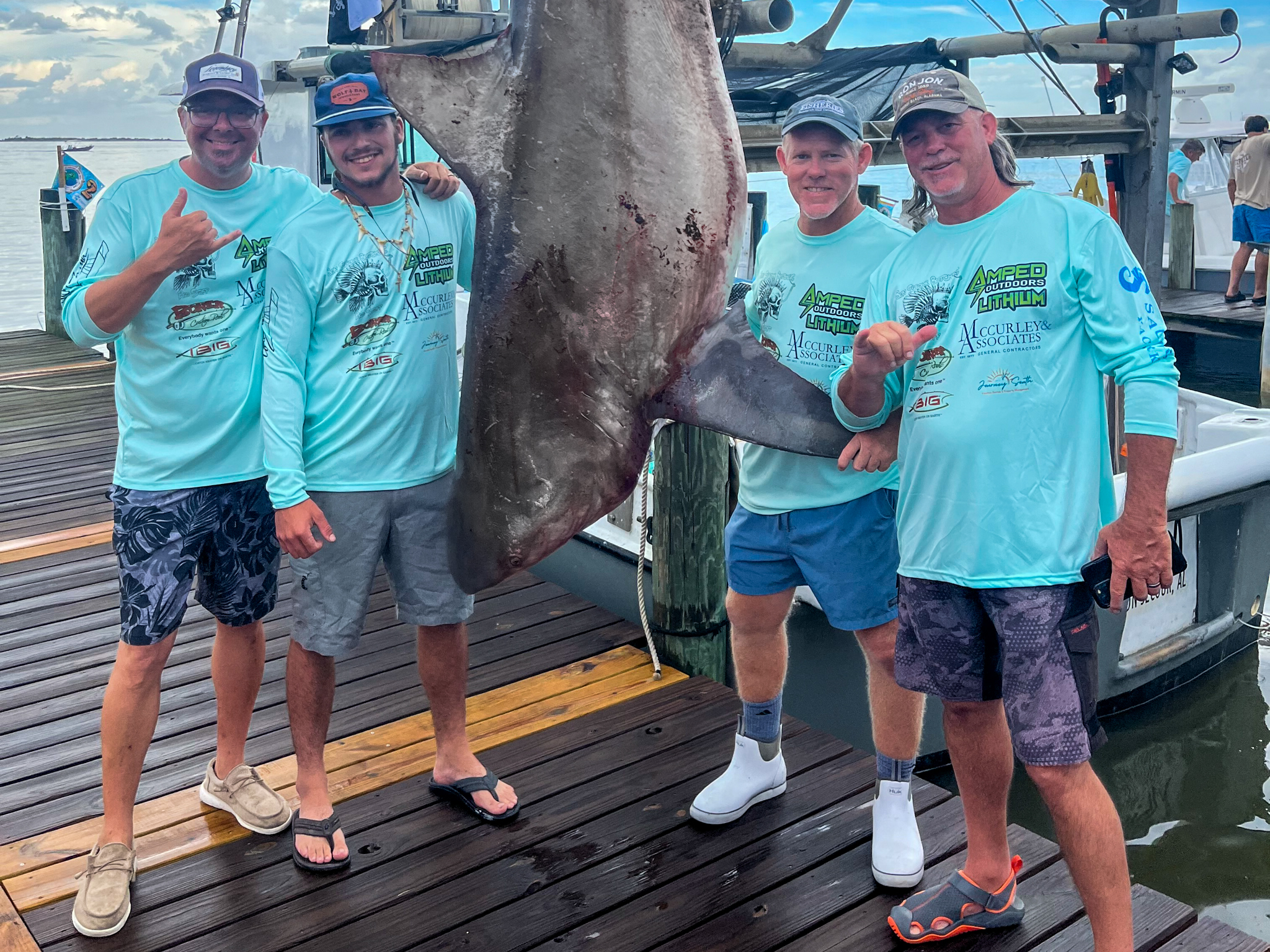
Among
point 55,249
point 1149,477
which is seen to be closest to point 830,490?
point 1149,477

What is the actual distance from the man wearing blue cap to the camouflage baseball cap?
1.12 m

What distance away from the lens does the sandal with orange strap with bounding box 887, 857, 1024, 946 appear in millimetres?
2533

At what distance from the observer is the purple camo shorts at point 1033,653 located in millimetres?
2172

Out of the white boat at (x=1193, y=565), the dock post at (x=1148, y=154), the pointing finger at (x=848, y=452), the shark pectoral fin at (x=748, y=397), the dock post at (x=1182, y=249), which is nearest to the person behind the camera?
the shark pectoral fin at (x=748, y=397)

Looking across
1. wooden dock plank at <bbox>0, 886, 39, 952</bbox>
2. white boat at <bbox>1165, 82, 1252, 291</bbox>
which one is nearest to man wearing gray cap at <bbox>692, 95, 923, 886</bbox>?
wooden dock plank at <bbox>0, 886, 39, 952</bbox>

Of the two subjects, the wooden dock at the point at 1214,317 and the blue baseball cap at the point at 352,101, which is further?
the wooden dock at the point at 1214,317

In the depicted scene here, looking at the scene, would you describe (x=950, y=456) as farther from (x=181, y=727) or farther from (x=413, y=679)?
(x=181, y=727)

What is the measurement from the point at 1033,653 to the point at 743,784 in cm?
111

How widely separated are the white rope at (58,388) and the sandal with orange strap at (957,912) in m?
8.14

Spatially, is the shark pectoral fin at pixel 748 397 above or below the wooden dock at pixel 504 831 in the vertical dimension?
above

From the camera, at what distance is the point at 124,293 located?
2.51 m

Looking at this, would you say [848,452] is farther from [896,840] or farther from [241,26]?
[241,26]

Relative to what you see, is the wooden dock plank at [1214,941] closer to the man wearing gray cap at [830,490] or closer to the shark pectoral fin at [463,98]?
the man wearing gray cap at [830,490]

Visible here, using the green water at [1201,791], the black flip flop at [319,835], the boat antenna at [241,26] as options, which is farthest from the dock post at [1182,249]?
the black flip flop at [319,835]
